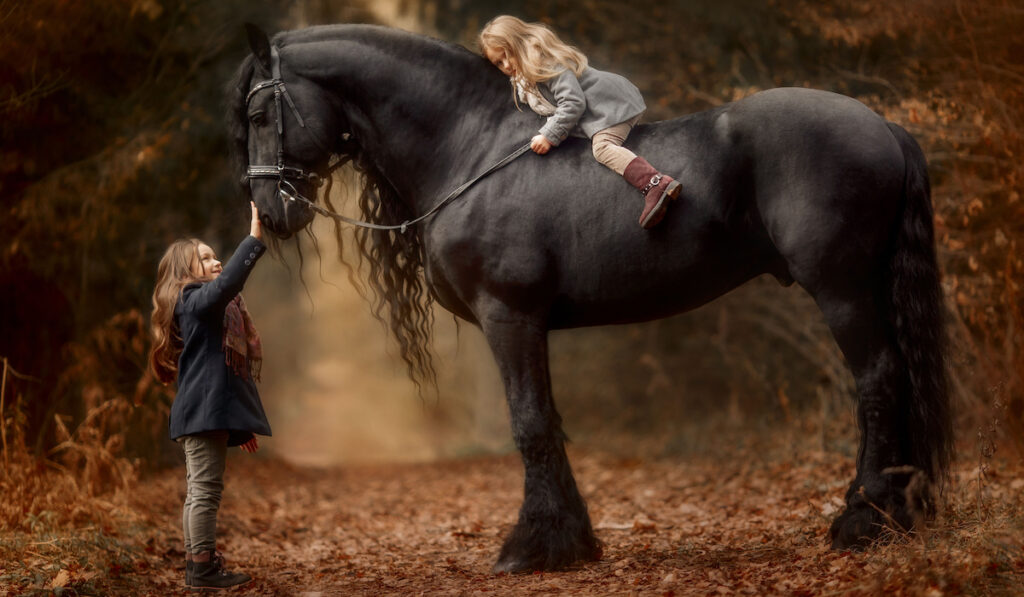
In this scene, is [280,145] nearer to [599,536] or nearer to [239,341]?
[239,341]

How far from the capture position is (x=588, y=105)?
4656 millimetres

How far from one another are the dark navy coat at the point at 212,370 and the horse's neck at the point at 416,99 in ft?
3.01

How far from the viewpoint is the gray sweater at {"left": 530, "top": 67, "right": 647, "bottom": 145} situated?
4.58 metres

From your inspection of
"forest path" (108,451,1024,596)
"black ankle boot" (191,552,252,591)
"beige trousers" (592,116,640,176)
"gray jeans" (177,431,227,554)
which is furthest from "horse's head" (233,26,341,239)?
"forest path" (108,451,1024,596)

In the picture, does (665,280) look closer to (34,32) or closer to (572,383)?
(34,32)

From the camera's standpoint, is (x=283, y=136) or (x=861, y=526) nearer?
(x=861, y=526)

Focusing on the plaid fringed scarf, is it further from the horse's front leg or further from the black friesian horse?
the horse's front leg

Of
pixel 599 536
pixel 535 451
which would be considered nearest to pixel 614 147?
pixel 535 451

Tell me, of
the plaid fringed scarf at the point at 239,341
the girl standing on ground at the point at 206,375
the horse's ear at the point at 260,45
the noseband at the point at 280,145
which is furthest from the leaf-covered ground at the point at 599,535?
the horse's ear at the point at 260,45

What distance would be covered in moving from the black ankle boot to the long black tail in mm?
3494

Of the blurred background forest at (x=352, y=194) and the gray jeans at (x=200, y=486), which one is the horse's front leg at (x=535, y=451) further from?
the gray jeans at (x=200, y=486)

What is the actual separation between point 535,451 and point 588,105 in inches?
70.7

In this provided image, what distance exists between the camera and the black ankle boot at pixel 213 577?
15.5 ft

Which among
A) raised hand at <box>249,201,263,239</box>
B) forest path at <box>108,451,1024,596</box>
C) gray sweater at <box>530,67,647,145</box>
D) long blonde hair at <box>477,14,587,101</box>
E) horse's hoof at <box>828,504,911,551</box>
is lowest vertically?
forest path at <box>108,451,1024,596</box>
